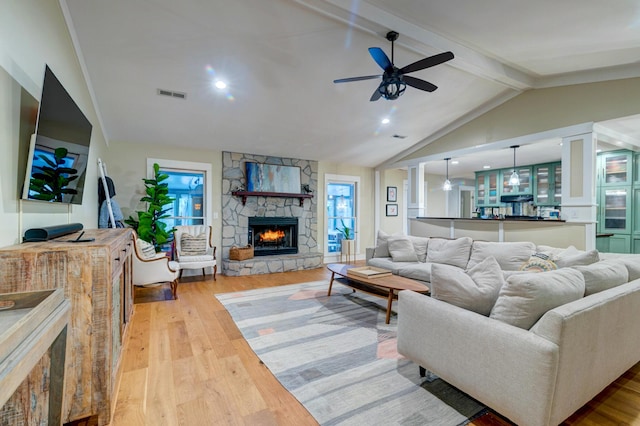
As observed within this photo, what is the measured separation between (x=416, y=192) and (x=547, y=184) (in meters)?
3.03

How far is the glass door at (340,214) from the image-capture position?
7.09 metres

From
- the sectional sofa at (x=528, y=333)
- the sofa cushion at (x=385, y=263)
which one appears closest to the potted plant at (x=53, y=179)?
the sectional sofa at (x=528, y=333)

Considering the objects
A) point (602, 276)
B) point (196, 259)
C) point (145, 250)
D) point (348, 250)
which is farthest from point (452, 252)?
point (145, 250)

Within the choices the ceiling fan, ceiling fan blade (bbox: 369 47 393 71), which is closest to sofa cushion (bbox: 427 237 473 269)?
the ceiling fan

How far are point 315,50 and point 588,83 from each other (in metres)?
3.80

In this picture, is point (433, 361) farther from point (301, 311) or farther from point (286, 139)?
point (286, 139)

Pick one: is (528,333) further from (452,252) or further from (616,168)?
(616,168)

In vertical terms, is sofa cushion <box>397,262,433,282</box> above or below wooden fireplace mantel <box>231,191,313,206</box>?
below

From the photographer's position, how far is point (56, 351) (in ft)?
3.80

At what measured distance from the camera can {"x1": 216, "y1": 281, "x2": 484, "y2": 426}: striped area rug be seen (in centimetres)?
174

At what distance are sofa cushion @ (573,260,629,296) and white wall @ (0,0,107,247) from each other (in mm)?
3354

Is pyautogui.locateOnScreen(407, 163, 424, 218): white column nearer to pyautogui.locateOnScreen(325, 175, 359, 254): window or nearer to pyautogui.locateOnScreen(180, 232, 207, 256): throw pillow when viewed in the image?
pyautogui.locateOnScreen(325, 175, 359, 254): window

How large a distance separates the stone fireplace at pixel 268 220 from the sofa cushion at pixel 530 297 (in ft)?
14.7

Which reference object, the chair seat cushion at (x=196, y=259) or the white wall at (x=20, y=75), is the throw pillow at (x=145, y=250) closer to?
the chair seat cushion at (x=196, y=259)
